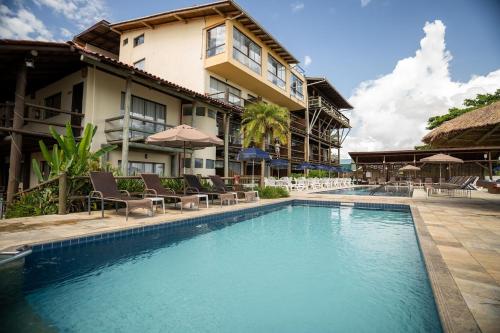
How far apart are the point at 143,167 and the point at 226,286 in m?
11.3

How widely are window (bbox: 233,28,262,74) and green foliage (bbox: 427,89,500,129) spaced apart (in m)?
29.7

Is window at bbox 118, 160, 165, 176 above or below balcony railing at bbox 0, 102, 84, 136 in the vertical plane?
below

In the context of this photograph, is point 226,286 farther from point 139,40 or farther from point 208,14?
point 139,40

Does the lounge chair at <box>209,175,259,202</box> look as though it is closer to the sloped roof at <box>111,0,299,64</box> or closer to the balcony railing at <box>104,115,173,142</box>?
the balcony railing at <box>104,115,173,142</box>

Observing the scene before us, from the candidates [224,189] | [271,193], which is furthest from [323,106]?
[224,189]

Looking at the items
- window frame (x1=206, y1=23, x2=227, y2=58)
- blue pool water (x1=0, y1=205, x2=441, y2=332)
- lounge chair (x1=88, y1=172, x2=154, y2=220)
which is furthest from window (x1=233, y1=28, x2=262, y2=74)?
blue pool water (x1=0, y1=205, x2=441, y2=332)

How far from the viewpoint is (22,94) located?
8.91 metres

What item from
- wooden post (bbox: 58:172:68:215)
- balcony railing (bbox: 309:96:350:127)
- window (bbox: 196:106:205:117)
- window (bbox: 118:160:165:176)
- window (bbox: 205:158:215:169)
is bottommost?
wooden post (bbox: 58:172:68:215)

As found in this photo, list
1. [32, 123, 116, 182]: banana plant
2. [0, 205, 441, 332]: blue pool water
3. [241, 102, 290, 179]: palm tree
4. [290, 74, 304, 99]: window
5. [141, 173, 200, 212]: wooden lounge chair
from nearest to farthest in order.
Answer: [0, 205, 441, 332]: blue pool water < [32, 123, 116, 182]: banana plant < [141, 173, 200, 212]: wooden lounge chair < [241, 102, 290, 179]: palm tree < [290, 74, 304, 99]: window

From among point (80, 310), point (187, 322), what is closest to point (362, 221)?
point (187, 322)

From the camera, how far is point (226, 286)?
370 centimetres

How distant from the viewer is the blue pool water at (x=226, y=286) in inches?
111

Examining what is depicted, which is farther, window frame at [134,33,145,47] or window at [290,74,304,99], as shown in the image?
window at [290,74,304,99]

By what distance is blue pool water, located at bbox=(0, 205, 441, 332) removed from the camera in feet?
9.22
